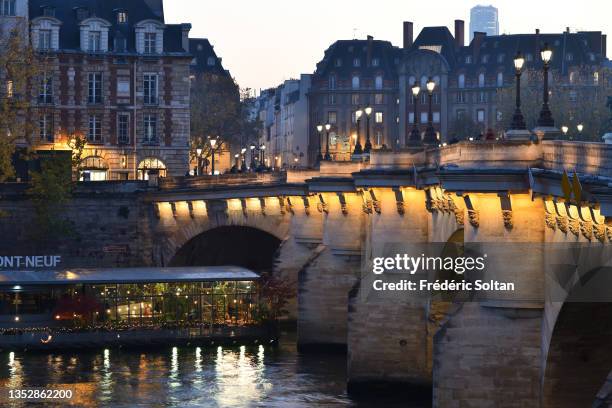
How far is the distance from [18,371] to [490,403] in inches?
1112

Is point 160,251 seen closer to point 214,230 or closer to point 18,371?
point 214,230

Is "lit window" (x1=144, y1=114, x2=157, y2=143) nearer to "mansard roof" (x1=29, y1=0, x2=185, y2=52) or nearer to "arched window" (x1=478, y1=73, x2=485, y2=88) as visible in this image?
"mansard roof" (x1=29, y1=0, x2=185, y2=52)

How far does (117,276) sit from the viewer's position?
269 feet

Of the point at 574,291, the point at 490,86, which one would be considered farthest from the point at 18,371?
the point at 490,86

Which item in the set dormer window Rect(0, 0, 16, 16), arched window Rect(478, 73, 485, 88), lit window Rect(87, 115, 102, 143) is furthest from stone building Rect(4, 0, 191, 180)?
arched window Rect(478, 73, 485, 88)

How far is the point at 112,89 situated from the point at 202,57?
7658cm

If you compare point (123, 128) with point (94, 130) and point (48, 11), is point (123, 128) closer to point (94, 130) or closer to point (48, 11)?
point (94, 130)

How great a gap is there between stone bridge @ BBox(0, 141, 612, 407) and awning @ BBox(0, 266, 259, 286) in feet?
14.0

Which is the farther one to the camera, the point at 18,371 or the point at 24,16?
the point at 24,16

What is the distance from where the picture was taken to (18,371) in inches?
2694

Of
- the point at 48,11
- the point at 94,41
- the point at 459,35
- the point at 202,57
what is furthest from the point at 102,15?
the point at 459,35

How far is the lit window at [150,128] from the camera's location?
112 metres

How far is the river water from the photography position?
60.2 metres

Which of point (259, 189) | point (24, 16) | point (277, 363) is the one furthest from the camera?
point (24, 16)
